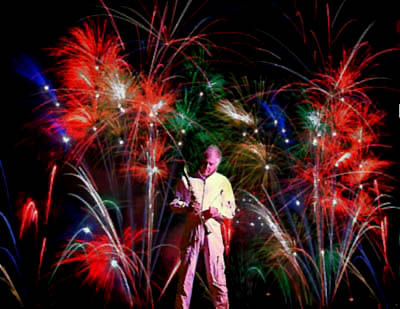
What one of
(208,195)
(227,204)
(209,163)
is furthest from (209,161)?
(227,204)

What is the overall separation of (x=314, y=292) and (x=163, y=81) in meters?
4.99

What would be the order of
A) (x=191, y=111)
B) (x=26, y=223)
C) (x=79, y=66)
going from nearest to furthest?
(x=26, y=223) < (x=79, y=66) < (x=191, y=111)

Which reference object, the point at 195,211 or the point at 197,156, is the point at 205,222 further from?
the point at 197,156

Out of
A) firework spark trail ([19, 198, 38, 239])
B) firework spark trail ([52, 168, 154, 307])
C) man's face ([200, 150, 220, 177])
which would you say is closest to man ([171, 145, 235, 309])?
man's face ([200, 150, 220, 177])

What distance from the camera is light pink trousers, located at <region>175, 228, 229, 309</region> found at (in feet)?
15.2

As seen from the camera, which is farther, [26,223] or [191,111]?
[191,111]

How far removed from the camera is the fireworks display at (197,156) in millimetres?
7262

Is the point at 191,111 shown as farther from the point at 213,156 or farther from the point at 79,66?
the point at 213,156

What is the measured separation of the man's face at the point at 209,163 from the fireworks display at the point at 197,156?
2.54 meters

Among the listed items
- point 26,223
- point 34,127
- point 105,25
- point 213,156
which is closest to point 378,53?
point 213,156

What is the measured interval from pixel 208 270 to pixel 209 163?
133 centimetres

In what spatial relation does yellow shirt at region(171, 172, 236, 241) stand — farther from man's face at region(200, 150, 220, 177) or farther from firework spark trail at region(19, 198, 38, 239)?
firework spark trail at region(19, 198, 38, 239)

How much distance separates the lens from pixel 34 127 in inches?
293

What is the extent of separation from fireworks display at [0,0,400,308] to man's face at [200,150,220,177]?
100 inches
